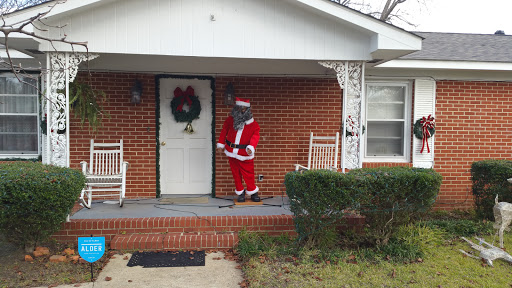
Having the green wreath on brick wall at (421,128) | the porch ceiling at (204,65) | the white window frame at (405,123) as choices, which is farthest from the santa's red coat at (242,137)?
the green wreath on brick wall at (421,128)

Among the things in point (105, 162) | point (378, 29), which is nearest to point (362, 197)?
point (378, 29)

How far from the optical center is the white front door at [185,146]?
6934 mm

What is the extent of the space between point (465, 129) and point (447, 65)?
53.9 inches

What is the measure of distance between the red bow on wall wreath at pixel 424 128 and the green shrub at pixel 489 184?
41.6 inches

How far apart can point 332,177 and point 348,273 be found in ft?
3.56

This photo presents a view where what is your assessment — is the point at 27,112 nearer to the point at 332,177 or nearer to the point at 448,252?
the point at 332,177

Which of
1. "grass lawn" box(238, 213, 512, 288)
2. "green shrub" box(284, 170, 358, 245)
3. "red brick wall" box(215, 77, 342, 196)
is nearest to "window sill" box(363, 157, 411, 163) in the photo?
"red brick wall" box(215, 77, 342, 196)

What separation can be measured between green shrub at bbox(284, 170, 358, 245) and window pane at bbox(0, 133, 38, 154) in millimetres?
4828

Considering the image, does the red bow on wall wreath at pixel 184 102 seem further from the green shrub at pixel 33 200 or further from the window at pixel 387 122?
the window at pixel 387 122

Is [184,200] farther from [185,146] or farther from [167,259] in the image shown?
[167,259]

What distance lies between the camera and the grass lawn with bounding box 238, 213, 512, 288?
410 cm

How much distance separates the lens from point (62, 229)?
16.6ft

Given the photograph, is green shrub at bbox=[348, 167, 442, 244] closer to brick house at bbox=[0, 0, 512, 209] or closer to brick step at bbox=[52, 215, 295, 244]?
brick house at bbox=[0, 0, 512, 209]

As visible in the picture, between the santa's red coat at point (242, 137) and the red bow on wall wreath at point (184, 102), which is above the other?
the red bow on wall wreath at point (184, 102)
